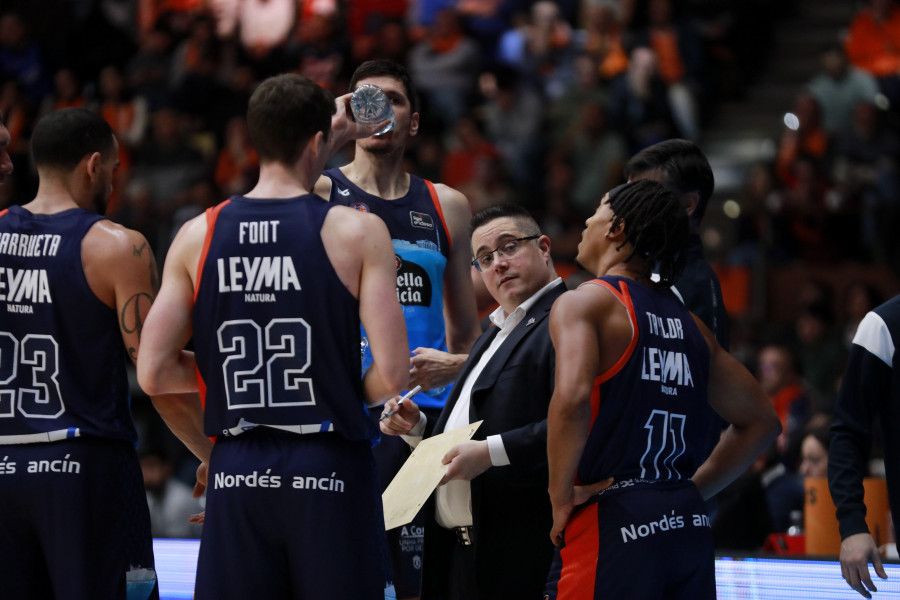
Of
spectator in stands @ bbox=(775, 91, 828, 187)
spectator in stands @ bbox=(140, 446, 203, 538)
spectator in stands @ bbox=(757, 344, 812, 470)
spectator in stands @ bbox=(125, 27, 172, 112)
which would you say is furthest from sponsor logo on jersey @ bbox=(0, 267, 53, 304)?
spectator in stands @ bbox=(125, 27, 172, 112)

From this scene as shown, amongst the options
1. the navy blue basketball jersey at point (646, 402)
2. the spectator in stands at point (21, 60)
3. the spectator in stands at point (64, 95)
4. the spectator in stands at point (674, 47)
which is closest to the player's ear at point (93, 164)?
the navy blue basketball jersey at point (646, 402)

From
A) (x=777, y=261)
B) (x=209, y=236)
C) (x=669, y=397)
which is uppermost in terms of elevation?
→ (x=777, y=261)

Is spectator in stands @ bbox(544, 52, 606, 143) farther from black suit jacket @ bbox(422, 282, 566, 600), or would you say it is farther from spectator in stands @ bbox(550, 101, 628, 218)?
black suit jacket @ bbox(422, 282, 566, 600)

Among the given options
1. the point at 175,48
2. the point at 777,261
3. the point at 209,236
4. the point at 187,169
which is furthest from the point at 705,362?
the point at 175,48

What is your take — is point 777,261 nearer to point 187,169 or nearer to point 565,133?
point 565,133

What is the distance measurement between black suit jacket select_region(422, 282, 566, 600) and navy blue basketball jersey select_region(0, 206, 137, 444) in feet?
4.16

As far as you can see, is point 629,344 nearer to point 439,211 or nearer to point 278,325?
point 278,325

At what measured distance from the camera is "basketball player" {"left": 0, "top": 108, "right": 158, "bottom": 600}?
11.9 ft

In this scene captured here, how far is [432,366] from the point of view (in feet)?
14.6

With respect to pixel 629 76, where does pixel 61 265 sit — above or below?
below

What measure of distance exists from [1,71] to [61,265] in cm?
1160

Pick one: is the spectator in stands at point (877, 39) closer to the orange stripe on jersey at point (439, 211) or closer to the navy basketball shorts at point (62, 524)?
the orange stripe on jersey at point (439, 211)

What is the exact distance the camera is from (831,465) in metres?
3.78

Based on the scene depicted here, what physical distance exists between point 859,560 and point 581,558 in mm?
941
